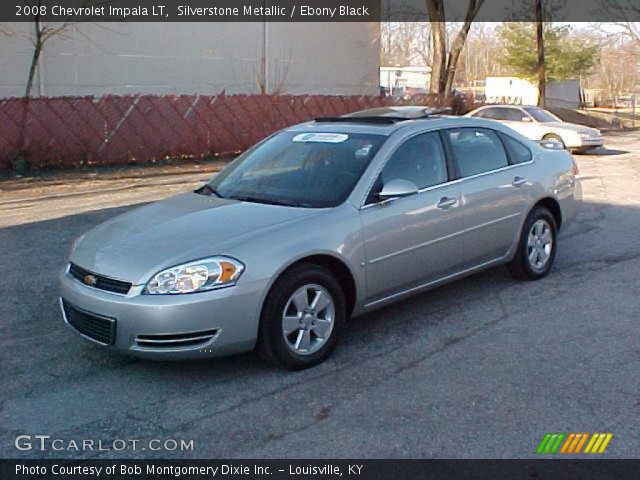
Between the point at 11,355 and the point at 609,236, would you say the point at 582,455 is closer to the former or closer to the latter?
the point at 11,355

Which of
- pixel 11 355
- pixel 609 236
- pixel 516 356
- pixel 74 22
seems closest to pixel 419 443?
pixel 516 356

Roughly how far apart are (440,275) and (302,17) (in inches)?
886

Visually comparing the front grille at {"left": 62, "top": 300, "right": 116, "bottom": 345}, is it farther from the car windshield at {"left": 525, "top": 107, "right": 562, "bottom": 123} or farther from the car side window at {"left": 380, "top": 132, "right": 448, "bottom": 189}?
the car windshield at {"left": 525, "top": 107, "right": 562, "bottom": 123}

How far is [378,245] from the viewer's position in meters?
5.03

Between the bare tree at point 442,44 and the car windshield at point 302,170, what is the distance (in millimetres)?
22313

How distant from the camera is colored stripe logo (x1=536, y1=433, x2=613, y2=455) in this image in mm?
3625

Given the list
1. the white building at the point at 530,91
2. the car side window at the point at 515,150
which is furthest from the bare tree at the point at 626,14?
the car side window at the point at 515,150

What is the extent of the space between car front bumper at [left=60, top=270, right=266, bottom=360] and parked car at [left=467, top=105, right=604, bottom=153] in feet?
52.3

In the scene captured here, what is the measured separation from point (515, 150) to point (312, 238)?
2.75 meters

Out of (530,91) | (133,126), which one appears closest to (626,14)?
(530,91)

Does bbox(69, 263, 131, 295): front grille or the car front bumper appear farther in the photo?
bbox(69, 263, 131, 295): front grille

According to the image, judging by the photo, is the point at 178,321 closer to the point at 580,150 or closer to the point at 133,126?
the point at 133,126

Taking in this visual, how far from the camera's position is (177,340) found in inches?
168

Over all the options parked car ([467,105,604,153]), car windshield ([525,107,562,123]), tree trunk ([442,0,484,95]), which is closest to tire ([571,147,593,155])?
parked car ([467,105,604,153])
